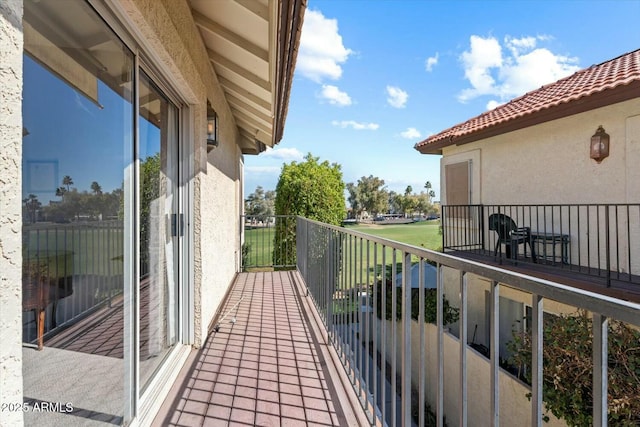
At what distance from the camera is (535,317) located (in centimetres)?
80

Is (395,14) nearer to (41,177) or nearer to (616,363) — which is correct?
(616,363)

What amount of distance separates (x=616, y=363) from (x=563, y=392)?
619 millimetres

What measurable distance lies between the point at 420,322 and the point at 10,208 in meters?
1.39

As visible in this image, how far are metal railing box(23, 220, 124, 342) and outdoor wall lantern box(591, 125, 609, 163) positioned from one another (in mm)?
7000

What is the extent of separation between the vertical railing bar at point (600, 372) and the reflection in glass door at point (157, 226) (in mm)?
2035

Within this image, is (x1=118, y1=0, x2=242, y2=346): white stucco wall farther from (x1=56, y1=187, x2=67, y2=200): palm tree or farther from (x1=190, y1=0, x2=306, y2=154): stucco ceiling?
(x1=56, y1=187, x2=67, y2=200): palm tree

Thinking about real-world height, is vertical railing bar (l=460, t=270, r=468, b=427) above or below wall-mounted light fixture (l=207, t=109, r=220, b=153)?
below

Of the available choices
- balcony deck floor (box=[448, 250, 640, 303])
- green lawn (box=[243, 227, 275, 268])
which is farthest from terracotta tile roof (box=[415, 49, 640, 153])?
green lawn (box=[243, 227, 275, 268])

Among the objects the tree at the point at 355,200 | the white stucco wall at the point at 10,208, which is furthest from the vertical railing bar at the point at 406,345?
the tree at the point at 355,200

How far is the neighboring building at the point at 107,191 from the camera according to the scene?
91 cm

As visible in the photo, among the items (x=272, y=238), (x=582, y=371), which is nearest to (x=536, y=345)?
(x=582, y=371)

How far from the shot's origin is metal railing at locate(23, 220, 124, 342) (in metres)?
1.07

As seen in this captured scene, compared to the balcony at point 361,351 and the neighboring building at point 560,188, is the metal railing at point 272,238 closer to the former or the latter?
the balcony at point 361,351

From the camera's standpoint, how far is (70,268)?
1.28m
